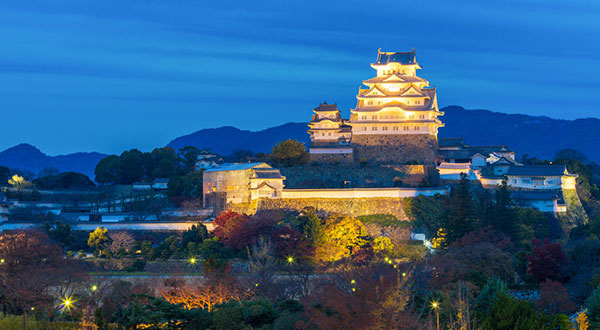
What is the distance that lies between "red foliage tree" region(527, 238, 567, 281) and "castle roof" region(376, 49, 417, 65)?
2531 cm

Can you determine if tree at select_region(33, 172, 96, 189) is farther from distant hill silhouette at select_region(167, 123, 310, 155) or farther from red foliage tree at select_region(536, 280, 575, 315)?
distant hill silhouette at select_region(167, 123, 310, 155)

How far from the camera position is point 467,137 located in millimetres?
148000

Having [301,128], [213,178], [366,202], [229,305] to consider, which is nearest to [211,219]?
[213,178]

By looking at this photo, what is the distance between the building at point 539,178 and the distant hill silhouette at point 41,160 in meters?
111

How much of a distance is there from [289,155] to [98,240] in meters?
14.4

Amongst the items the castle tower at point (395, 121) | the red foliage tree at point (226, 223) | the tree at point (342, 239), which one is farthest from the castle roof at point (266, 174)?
the castle tower at point (395, 121)

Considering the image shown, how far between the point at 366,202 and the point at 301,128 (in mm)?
105793

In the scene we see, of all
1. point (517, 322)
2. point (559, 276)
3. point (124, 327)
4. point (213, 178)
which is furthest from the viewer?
point (213, 178)

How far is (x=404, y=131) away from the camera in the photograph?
58594 mm

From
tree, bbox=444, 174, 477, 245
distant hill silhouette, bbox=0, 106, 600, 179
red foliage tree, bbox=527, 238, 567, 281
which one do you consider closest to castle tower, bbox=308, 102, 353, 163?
tree, bbox=444, 174, 477, 245

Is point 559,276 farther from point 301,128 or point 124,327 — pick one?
point 301,128

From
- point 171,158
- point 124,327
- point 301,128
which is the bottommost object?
point 124,327

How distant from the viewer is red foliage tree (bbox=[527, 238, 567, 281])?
1531 inches

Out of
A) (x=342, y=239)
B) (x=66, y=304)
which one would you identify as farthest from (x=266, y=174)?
(x=66, y=304)
